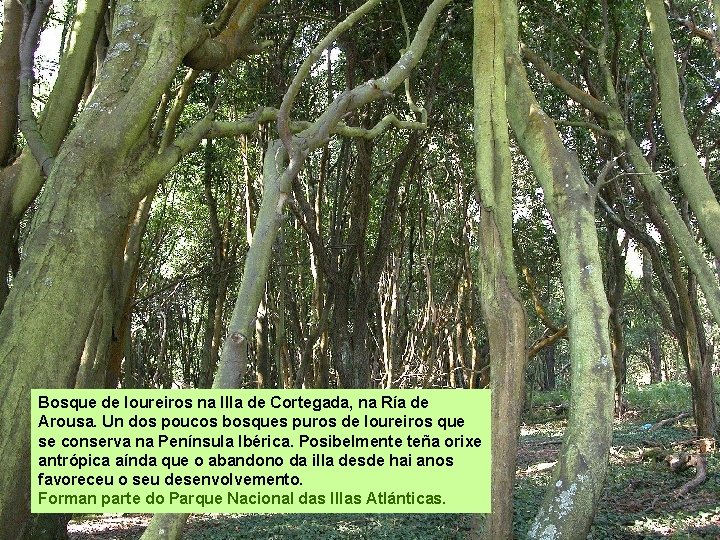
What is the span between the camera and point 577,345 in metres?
4.41

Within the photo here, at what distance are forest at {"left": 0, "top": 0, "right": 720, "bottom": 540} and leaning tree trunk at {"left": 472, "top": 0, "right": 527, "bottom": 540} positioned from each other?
2cm

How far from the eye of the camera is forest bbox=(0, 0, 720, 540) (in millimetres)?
3990

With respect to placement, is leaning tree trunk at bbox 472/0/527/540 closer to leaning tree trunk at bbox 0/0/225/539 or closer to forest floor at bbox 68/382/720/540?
forest floor at bbox 68/382/720/540

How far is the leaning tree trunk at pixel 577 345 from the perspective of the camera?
412 centimetres

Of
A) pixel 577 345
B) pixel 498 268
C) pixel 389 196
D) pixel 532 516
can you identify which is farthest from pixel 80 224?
pixel 389 196

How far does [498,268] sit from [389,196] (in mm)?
6176

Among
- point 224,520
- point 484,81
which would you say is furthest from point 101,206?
point 224,520

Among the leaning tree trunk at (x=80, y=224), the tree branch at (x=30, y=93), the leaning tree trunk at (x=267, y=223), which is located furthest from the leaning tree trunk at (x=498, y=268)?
the tree branch at (x=30, y=93)

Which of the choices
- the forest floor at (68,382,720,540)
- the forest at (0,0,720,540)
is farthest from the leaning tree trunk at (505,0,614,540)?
the forest floor at (68,382,720,540)

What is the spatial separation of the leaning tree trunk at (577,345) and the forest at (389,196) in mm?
13

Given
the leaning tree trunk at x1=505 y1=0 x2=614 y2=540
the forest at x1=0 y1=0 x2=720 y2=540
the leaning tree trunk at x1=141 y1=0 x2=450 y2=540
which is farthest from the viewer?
the leaning tree trunk at x1=505 y1=0 x2=614 y2=540

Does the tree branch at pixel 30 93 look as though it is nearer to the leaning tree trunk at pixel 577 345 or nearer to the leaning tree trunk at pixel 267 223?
the leaning tree trunk at pixel 267 223

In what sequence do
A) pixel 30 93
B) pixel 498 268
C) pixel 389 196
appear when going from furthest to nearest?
pixel 389 196 < pixel 30 93 < pixel 498 268

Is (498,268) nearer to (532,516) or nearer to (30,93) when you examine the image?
(532,516)
